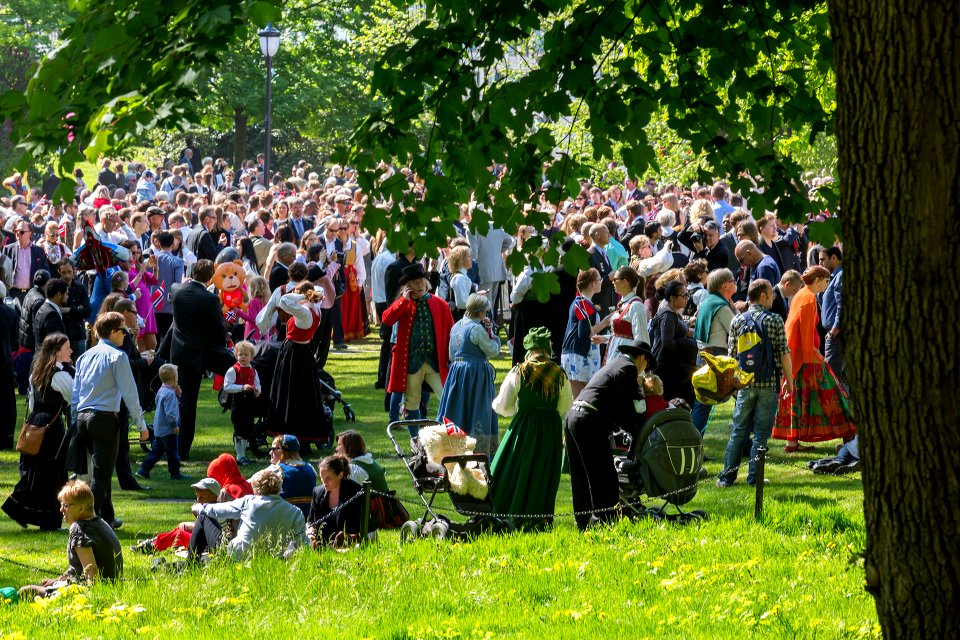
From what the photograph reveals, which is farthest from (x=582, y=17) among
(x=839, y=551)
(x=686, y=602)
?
(x=839, y=551)

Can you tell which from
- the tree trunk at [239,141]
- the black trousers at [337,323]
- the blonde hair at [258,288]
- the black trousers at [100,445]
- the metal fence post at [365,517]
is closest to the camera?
the metal fence post at [365,517]

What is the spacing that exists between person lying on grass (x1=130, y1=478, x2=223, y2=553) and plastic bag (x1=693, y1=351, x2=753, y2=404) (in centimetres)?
426

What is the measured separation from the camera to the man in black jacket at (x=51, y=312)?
1543cm

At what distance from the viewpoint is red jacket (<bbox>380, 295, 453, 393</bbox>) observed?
1477cm

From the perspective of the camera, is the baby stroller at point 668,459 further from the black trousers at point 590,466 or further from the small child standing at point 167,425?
the small child standing at point 167,425

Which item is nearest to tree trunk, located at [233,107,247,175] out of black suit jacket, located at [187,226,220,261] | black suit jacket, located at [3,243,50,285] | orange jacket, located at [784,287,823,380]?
black suit jacket, located at [187,226,220,261]

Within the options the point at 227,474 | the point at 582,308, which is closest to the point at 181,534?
the point at 227,474

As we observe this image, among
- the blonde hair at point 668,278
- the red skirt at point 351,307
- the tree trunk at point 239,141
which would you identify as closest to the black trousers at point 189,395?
the blonde hair at point 668,278

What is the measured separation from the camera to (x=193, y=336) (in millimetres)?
14461

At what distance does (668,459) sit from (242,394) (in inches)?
204

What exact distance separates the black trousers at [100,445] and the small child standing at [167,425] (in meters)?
2.02

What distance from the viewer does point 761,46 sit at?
871 centimetres

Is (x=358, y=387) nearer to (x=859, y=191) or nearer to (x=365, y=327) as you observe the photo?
(x=365, y=327)

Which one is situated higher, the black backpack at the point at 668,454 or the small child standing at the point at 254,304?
the small child standing at the point at 254,304
